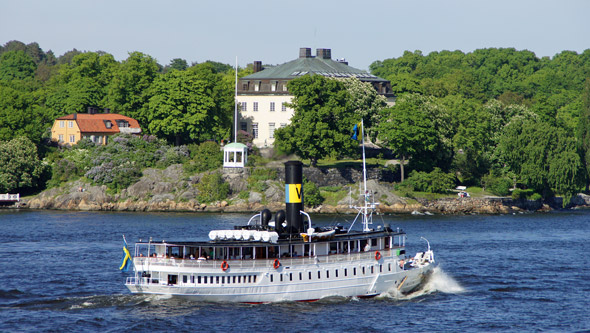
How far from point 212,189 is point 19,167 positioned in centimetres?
2720

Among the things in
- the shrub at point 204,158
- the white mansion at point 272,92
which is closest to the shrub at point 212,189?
the shrub at point 204,158

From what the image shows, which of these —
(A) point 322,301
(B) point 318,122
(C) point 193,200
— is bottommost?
(A) point 322,301

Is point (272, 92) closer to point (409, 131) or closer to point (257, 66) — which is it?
point (257, 66)

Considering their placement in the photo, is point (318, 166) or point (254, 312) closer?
point (254, 312)

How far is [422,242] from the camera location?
7900cm

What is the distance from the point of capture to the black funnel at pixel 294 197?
2213 inches

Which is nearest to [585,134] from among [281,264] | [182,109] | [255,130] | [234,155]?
[255,130]

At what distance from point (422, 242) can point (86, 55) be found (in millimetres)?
87887

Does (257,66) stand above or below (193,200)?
above

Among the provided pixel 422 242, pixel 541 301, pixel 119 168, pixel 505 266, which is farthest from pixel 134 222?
pixel 541 301

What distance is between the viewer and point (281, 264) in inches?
2072

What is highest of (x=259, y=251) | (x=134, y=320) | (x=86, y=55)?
(x=86, y=55)

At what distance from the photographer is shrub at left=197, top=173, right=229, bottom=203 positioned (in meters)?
109

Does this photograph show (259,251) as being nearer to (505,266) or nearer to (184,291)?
(184,291)
